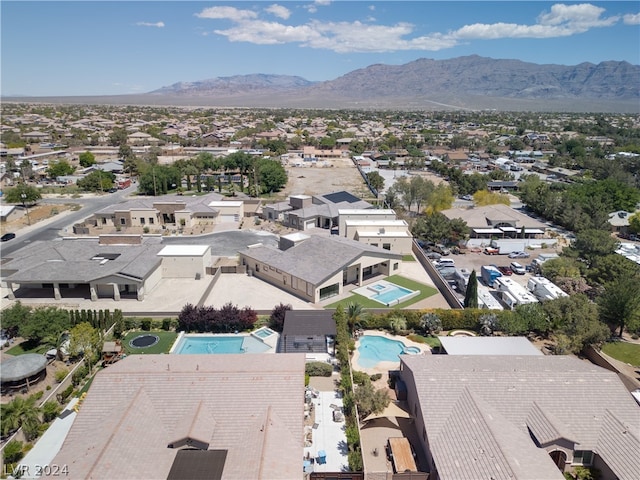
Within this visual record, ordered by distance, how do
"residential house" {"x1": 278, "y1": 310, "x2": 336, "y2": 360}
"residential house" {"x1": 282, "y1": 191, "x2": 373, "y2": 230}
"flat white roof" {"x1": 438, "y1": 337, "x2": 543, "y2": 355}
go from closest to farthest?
"flat white roof" {"x1": 438, "y1": 337, "x2": 543, "y2": 355}
"residential house" {"x1": 278, "y1": 310, "x2": 336, "y2": 360}
"residential house" {"x1": 282, "y1": 191, "x2": 373, "y2": 230}

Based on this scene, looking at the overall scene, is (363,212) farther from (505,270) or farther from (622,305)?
(622,305)

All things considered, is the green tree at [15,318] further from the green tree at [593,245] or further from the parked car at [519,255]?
the green tree at [593,245]

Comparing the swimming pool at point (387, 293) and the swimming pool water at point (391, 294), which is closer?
the swimming pool at point (387, 293)

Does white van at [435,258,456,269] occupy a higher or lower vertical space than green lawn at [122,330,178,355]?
higher

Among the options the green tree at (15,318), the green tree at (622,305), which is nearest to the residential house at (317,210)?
the green tree at (622,305)

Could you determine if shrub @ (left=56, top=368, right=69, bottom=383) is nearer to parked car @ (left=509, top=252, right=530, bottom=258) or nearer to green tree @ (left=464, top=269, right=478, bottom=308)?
green tree @ (left=464, top=269, right=478, bottom=308)

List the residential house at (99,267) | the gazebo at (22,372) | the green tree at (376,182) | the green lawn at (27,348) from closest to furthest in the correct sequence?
1. the gazebo at (22,372)
2. the green lawn at (27,348)
3. the residential house at (99,267)
4. the green tree at (376,182)

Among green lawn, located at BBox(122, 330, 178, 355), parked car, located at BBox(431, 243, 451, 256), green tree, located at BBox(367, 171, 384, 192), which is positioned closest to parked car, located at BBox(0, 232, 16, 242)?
green lawn, located at BBox(122, 330, 178, 355)
